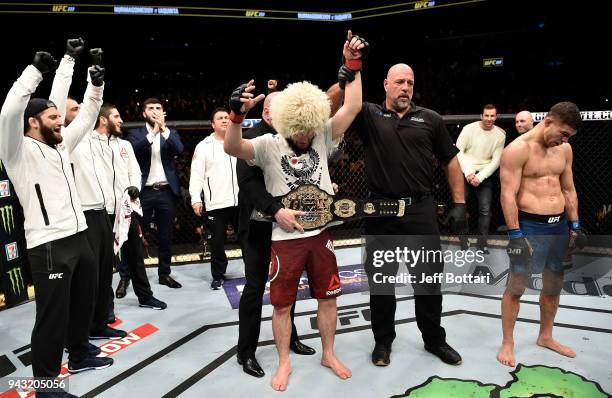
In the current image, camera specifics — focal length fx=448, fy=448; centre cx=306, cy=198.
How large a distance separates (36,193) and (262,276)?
1.23m

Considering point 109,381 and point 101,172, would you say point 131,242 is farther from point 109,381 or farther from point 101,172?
point 109,381

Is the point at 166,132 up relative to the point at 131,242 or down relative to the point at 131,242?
up

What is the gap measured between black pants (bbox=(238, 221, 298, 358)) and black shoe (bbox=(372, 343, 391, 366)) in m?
0.71

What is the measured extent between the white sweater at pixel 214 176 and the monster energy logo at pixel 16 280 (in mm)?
1518

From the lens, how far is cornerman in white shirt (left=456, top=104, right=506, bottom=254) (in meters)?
4.59

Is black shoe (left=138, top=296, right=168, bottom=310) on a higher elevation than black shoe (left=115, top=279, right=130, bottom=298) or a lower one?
lower

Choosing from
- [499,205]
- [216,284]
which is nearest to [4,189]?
[216,284]

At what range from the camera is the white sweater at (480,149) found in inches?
181

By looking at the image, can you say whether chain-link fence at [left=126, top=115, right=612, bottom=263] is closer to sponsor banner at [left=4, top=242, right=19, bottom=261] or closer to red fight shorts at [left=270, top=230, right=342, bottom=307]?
sponsor banner at [left=4, top=242, right=19, bottom=261]

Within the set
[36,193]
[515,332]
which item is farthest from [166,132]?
[515,332]

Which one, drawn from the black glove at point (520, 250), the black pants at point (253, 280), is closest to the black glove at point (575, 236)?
the black glove at point (520, 250)

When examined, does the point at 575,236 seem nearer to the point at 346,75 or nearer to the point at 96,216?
the point at 346,75

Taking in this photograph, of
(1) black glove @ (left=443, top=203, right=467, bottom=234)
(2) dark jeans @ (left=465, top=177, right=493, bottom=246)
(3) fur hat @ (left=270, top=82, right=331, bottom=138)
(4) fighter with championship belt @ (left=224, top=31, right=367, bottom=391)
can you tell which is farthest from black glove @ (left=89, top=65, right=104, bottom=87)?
(2) dark jeans @ (left=465, top=177, right=493, bottom=246)

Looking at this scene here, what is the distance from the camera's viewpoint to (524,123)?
4.44m
